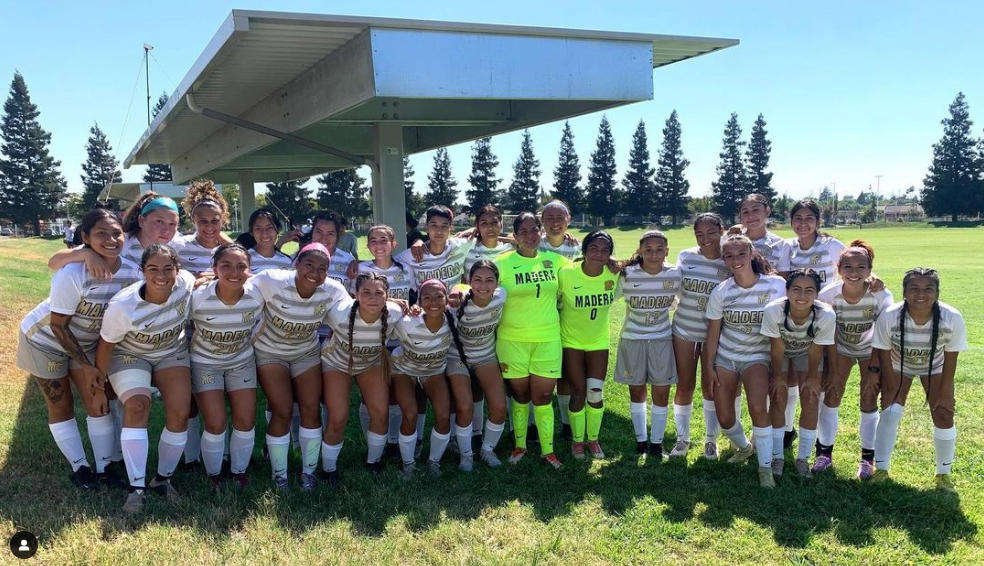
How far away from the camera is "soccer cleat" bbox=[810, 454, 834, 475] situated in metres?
4.45

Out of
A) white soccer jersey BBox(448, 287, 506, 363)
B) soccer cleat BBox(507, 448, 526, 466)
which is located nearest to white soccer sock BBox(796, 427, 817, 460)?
soccer cleat BBox(507, 448, 526, 466)

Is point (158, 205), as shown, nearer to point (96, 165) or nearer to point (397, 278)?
point (397, 278)

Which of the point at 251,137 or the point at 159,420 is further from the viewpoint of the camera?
the point at 251,137

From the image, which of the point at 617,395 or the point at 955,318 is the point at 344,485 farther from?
the point at 955,318

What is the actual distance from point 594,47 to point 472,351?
4160 mm

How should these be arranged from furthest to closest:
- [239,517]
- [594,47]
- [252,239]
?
1. [594,47]
2. [252,239]
3. [239,517]

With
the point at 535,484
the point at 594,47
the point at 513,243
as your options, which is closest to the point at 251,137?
the point at 594,47

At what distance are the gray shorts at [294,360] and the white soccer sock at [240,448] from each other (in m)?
0.43

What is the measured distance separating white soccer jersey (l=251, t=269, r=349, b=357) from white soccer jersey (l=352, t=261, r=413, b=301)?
0.65 metres

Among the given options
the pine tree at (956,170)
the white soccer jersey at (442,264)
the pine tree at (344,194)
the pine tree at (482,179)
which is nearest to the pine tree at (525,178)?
the pine tree at (482,179)

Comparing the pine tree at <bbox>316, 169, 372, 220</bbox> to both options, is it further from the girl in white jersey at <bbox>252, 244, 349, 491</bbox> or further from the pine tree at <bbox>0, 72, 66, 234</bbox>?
the girl in white jersey at <bbox>252, 244, 349, 491</bbox>

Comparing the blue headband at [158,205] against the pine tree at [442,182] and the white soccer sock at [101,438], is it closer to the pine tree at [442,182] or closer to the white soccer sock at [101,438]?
the white soccer sock at [101,438]

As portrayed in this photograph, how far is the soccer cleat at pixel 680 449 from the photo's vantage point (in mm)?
4766

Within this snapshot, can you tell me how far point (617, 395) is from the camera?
644 cm
